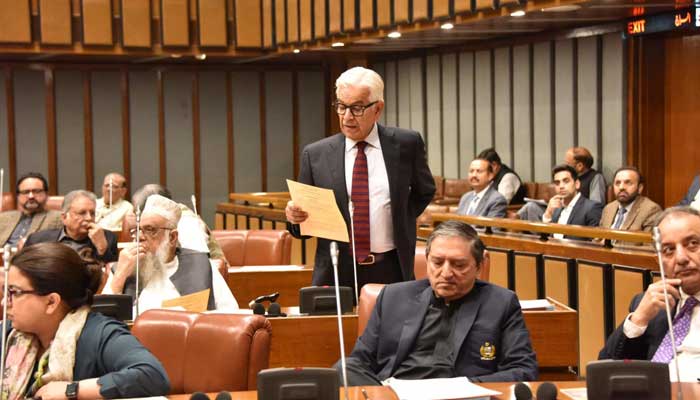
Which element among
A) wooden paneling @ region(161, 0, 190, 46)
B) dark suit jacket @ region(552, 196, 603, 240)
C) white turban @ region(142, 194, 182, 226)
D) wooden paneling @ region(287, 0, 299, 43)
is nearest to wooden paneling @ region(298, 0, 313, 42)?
wooden paneling @ region(287, 0, 299, 43)

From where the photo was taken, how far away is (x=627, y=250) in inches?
232

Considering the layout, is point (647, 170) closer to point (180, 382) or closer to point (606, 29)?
point (606, 29)

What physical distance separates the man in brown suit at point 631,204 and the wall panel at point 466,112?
519 centimetres

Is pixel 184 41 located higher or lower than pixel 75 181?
higher

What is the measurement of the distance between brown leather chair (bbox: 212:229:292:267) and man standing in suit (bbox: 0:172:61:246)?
2.24m

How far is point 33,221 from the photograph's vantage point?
884 cm

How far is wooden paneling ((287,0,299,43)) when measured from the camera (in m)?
12.6

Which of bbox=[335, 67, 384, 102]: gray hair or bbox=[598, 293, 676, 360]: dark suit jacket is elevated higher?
bbox=[335, 67, 384, 102]: gray hair

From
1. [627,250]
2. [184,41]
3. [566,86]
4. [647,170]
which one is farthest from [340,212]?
[184,41]

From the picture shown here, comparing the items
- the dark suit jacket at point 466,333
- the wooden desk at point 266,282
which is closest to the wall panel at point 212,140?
the wooden desk at point 266,282

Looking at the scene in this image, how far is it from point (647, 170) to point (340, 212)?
6.46 m

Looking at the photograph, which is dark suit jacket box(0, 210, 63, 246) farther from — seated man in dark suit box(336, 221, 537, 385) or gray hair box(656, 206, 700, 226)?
gray hair box(656, 206, 700, 226)

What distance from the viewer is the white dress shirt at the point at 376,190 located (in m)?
4.47

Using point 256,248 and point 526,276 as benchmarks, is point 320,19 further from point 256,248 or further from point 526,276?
point 526,276
